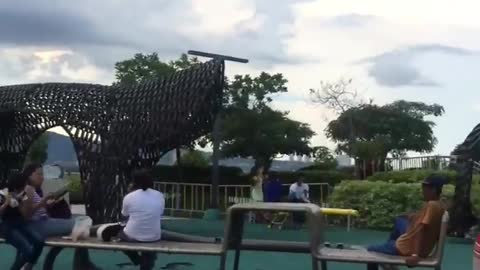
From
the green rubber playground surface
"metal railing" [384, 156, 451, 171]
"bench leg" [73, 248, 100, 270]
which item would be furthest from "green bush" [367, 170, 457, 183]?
"bench leg" [73, 248, 100, 270]

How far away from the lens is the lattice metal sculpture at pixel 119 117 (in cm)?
1284

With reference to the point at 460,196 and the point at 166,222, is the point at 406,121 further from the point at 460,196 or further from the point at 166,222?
the point at 460,196

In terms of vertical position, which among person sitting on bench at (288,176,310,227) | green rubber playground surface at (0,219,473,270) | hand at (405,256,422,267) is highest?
person sitting on bench at (288,176,310,227)

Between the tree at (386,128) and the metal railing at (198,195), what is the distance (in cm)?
1486

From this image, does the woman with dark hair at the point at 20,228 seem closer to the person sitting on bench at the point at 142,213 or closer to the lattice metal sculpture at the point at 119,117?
the person sitting on bench at the point at 142,213

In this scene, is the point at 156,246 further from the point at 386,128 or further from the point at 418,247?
the point at 386,128

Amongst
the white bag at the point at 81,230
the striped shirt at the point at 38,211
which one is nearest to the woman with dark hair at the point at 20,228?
the striped shirt at the point at 38,211

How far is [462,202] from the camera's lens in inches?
659

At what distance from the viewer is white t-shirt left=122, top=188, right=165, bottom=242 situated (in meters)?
8.98

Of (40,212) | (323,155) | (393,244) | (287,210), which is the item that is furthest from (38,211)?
(323,155)

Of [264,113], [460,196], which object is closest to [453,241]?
[460,196]

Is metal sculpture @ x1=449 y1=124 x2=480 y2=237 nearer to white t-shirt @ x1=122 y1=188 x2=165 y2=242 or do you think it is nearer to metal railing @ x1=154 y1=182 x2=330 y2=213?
metal railing @ x1=154 y1=182 x2=330 y2=213

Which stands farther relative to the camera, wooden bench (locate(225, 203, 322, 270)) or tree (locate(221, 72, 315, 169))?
tree (locate(221, 72, 315, 169))

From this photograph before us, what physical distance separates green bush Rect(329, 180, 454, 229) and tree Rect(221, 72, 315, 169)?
13.6m
